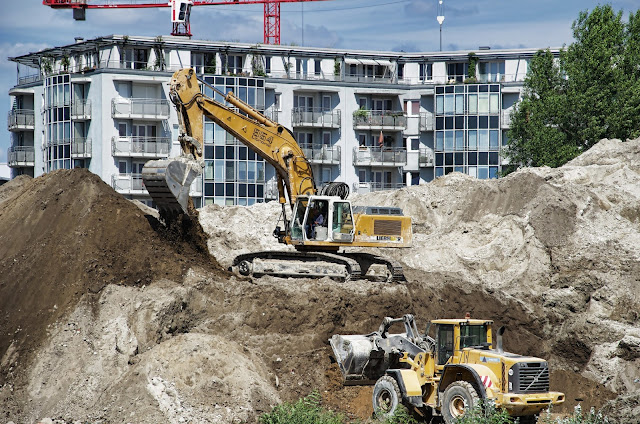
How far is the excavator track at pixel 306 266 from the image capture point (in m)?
25.8

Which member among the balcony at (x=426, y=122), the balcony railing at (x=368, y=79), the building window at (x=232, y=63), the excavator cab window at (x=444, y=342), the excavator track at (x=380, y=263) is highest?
the building window at (x=232, y=63)

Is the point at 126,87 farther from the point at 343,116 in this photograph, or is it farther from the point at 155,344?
the point at 155,344

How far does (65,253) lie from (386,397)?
330 inches

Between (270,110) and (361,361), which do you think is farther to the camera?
(270,110)

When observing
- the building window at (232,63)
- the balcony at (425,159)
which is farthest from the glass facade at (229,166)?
the balcony at (425,159)

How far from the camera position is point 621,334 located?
26281 millimetres

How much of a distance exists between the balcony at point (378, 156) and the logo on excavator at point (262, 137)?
119ft

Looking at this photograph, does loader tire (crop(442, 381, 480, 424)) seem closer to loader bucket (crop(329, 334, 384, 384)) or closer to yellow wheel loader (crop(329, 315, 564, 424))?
yellow wheel loader (crop(329, 315, 564, 424))

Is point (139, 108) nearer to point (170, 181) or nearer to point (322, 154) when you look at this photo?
point (322, 154)

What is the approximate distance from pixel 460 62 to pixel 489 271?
118 ft

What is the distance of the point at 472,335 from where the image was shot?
18.4 meters

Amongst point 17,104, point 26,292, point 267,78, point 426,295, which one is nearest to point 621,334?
point 426,295

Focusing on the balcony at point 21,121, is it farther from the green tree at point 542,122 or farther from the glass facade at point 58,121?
the green tree at point 542,122

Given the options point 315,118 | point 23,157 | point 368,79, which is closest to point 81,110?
point 23,157
